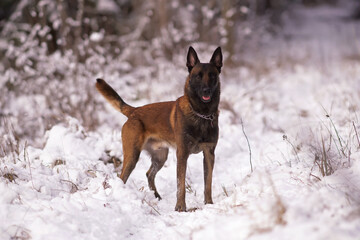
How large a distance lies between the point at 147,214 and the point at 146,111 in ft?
4.72

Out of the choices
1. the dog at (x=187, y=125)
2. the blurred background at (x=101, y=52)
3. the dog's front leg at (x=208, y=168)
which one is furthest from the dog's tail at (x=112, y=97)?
the blurred background at (x=101, y=52)

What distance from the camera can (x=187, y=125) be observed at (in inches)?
150

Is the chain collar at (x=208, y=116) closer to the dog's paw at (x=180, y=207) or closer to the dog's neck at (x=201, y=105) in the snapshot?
the dog's neck at (x=201, y=105)

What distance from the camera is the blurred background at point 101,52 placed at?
7.72 metres

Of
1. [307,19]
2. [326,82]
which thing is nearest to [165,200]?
[326,82]

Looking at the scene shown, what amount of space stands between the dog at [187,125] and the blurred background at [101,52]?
7.68 ft

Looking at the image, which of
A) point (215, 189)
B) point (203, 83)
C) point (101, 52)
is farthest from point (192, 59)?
point (101, 52)

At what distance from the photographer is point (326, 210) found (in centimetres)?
231

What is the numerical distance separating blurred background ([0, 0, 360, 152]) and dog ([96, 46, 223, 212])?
2.34 m

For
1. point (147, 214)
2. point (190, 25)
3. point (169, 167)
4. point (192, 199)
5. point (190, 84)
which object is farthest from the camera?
point (190, 25)

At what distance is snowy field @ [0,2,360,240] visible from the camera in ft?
7.63

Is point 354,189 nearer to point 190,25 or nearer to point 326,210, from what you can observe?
point 326,210

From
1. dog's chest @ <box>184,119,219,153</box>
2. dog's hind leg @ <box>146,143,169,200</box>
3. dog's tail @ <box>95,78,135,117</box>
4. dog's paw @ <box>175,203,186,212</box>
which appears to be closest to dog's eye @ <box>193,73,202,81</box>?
dog's chest @ <box>184,119,219,153</box>

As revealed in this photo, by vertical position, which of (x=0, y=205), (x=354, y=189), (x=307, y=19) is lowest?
(x=0, y=205)
